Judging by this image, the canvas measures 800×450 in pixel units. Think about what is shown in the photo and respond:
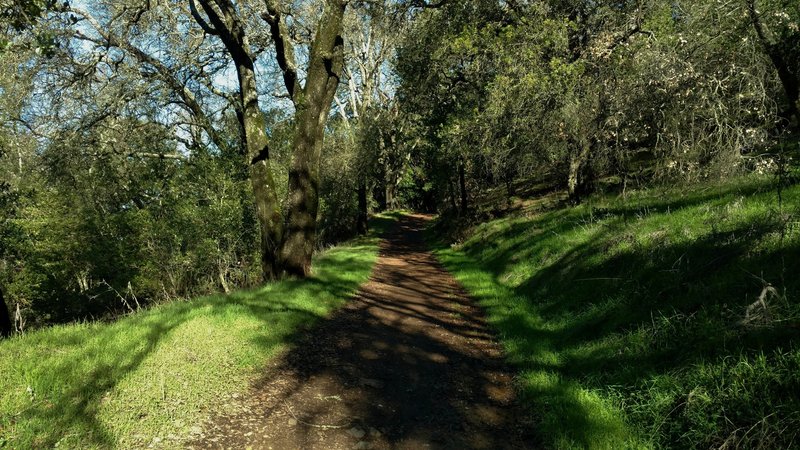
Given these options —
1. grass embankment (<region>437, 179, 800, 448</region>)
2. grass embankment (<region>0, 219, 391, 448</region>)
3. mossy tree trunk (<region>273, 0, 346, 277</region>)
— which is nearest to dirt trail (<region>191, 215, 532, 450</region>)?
grass embankment (<region>0, 219, 391, 448</region>)

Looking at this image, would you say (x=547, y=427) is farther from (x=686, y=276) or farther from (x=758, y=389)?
(x=686, y=276)

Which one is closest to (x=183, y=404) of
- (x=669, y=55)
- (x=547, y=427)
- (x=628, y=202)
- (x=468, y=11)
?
(x=547, y=427)

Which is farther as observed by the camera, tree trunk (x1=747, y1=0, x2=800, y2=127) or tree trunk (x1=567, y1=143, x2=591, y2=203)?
tree trunk (x1=567, y1=143, x2=591, y2=203)

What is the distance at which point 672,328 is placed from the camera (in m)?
5.14

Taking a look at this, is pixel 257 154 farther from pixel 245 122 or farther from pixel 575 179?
pixel 575 179

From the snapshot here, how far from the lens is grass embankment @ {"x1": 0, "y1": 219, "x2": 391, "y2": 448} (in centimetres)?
411

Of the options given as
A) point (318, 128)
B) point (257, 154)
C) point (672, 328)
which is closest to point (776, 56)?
point (672, 328)

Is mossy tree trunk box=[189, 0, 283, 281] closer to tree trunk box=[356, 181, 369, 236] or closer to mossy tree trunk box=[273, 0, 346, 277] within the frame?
mossy tree trunk box=[273, 0, 346, 277]

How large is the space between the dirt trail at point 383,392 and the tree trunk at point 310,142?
2413mm

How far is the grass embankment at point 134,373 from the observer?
4.11 metres

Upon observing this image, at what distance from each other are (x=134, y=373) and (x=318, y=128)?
7.55 meters

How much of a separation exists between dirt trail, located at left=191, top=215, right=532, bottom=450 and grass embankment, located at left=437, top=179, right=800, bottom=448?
0.51m

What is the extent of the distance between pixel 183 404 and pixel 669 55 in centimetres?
911

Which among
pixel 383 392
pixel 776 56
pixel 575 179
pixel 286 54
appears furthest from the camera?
pixel 575 179
